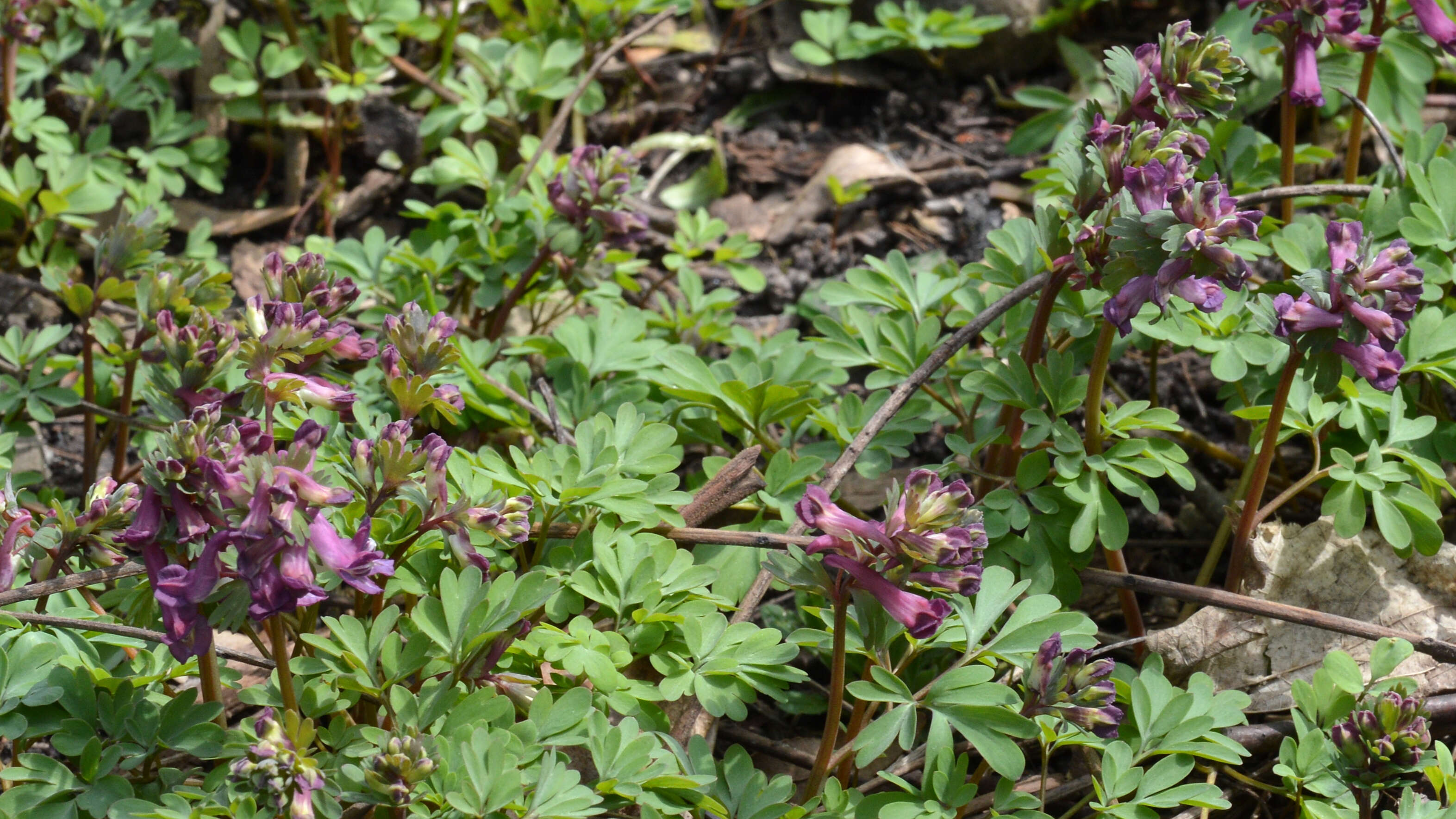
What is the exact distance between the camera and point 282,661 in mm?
1763

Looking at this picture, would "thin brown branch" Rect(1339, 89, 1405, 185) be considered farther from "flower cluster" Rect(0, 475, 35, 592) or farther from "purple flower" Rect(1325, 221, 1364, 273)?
"flower cluster" Rect(0, 475, 35, 592)

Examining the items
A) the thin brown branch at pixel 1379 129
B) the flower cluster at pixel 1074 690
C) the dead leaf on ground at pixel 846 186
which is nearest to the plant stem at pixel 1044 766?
the flower cluster at pixel 1074 690

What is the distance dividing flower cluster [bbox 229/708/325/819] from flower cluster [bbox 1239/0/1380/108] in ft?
7.66

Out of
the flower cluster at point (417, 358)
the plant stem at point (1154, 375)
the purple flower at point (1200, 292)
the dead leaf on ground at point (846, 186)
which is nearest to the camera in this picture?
the purple flower at point (1200, 292)

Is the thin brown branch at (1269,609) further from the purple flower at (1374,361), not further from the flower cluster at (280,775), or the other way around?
the flower cluster at (280,775)

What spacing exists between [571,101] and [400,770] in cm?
251

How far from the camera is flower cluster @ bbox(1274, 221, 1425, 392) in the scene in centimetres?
185

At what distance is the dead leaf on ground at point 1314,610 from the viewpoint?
235cm

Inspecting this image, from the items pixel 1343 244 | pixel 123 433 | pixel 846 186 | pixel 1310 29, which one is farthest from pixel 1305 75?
pixel 123 433

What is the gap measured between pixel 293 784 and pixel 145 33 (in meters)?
3.25

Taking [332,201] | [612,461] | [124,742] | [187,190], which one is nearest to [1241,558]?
[612,461]

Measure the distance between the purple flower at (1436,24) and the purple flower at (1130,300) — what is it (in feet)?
4.10

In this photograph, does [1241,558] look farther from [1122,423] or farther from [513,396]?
[513,396]

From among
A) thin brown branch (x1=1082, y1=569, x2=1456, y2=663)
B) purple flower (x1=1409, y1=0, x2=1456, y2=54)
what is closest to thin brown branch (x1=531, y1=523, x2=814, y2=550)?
thin brown branch (x1=1082, y1=569, x2=1456, y2=663)
